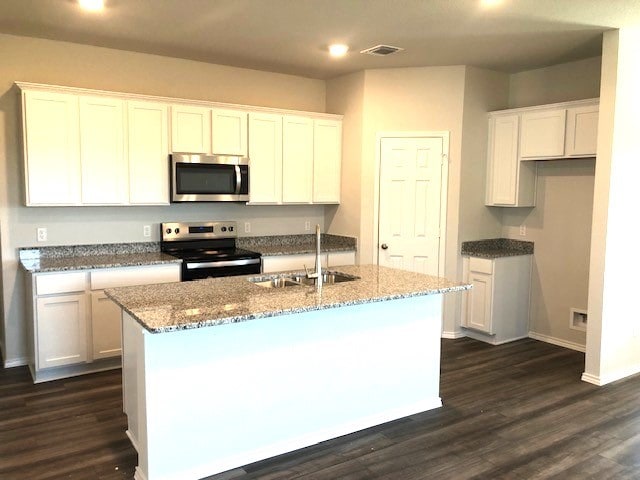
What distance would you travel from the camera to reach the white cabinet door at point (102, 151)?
4254mm

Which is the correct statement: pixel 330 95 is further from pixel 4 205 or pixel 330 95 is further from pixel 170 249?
pixel 4 205

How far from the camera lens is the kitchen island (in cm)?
259

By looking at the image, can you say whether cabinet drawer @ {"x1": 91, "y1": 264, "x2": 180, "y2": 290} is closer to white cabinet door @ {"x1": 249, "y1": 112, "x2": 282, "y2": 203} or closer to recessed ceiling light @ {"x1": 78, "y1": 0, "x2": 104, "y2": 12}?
white cabinet door @ {"x1": 249, "y1": 112, "x2": 282, "y2": 203}

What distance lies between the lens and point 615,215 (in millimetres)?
4090

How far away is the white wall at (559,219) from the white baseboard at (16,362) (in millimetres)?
4834

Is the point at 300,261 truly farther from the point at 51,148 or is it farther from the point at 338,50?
the point at 51,148

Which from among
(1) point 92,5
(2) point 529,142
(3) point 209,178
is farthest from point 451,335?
(1) point 92,5

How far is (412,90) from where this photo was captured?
5.23 meters

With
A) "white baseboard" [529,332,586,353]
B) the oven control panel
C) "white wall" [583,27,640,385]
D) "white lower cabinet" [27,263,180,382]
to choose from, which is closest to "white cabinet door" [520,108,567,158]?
"white wall" [583,27,640,385]

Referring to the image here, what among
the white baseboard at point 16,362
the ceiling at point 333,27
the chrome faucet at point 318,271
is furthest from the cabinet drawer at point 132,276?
the ceiling at point 333,27

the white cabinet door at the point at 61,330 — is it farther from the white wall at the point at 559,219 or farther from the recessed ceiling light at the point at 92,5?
the white wall at the point at 559,219

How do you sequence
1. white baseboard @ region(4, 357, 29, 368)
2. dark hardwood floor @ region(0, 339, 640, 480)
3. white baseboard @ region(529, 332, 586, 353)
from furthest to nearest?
white baseboard @ region(529, 332, 586, 353)
white baseboard @ region(4, 357, 29, 368)
dark hardwood floor @ region(0, 339, 640, 480)

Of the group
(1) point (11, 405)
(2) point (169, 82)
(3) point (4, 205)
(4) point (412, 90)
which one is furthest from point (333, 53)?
(1) point (11, 405)

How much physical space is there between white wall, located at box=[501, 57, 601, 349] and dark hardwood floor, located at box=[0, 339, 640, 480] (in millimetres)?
1001
